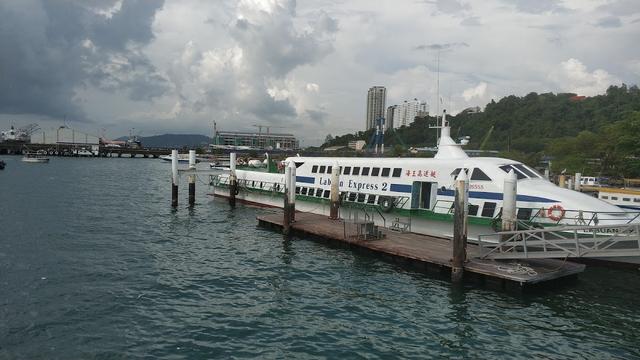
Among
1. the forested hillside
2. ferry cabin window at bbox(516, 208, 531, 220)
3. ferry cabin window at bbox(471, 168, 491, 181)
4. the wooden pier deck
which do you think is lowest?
the wooden pier deck

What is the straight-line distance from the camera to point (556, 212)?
79.4ft

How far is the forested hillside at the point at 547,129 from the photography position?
75.6m

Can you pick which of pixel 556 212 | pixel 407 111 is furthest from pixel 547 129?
pixel 556 212

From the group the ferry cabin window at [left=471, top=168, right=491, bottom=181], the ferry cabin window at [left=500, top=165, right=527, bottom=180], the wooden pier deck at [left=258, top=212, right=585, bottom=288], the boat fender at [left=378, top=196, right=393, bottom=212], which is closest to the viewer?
the wooden pier deck at [left=258, top=212, right=585, bottom=288]

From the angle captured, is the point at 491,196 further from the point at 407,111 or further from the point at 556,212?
the point at 407,111

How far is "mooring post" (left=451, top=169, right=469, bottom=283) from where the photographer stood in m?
20.6

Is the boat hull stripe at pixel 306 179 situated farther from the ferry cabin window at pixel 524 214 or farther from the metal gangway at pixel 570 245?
the metal gangway at pixel 570 245

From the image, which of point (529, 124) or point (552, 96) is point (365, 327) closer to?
point (529, 124)

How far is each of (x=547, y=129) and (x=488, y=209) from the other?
13486 centimetres

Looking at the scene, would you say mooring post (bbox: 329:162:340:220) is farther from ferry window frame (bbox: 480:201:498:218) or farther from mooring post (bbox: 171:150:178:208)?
mooring post (bbox: 171:150:178:208)

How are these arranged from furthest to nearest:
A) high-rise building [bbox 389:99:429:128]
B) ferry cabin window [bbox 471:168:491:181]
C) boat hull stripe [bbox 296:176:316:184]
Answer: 1. high-rise building [bbox 389:99:429:128]
2. boat hull stripe [bbox 296:176:316:184]
3. ferry cabin window [bbox 471:168:491:181]

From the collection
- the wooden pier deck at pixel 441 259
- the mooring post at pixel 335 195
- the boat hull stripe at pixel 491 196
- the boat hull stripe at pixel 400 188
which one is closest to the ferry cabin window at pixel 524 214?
the boat hull stripe at pixel 491 196

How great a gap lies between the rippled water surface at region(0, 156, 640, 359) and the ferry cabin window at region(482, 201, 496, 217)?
5.60 meters

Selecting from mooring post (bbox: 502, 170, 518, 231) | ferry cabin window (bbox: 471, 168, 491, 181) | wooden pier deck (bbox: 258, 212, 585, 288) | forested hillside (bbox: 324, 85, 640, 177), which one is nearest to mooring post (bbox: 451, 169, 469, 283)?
wooden pier deck (bbox: 258, 212, 585, 288)
